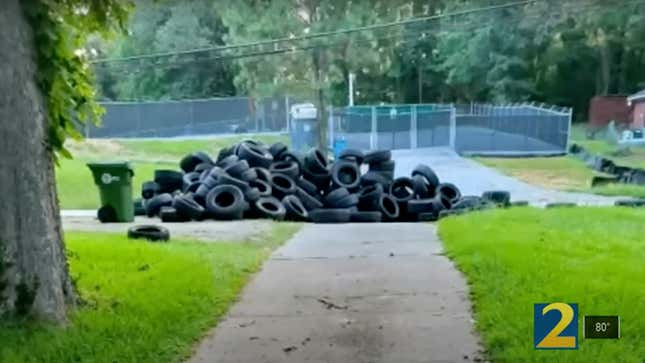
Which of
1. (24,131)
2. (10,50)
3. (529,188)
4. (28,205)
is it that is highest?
(10,50)

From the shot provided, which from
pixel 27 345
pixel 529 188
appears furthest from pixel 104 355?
pixel 529 188

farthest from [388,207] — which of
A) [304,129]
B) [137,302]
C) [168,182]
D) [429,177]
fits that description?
[304,129]

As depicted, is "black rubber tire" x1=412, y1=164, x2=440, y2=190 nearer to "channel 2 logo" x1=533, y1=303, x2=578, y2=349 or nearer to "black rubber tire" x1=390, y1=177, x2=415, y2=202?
"black rubber tire" x1=390, y1=177, x2=415, y2=202

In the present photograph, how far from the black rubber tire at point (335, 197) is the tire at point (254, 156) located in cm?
152

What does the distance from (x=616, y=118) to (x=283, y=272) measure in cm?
3746

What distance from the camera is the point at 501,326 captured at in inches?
166

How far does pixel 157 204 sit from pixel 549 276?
8.79 metres

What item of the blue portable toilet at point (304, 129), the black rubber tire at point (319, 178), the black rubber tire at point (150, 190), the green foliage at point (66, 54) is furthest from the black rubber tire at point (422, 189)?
the blue portable toilet at point (304, 129)

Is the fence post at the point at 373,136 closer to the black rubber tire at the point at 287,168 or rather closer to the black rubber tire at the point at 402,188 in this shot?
the black rubber tire at the point at 402,188

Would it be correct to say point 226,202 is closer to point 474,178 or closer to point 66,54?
point 66,54

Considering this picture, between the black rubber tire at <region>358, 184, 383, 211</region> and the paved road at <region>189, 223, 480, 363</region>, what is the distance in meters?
5.84

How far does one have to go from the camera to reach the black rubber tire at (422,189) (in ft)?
46.5

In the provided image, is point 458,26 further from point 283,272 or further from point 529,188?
point 283,272

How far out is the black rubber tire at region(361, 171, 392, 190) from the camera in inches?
560
